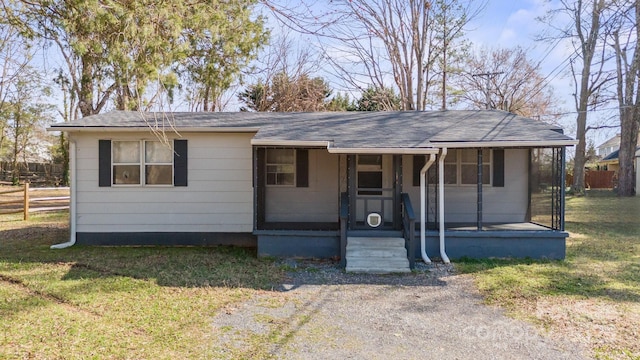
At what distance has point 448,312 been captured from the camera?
4.59 meters

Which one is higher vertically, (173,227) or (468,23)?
(468,23)

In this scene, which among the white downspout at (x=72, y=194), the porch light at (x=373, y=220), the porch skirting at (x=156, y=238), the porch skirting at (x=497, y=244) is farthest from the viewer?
the porch skirting at (x=156, y=238)

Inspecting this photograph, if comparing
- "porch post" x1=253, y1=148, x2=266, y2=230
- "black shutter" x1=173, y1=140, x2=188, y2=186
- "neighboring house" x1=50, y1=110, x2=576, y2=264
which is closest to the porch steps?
"neighboring house" x1=50, y1=110, x2=576, y2=264

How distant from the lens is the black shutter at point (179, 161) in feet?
26.9

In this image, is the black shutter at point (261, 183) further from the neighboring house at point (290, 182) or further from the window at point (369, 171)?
the window at point (369, 171)

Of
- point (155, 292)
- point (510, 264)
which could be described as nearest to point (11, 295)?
point (155, 292)

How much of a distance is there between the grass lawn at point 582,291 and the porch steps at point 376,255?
1000 millimetres

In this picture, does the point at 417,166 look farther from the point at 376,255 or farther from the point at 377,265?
the point at 377,265

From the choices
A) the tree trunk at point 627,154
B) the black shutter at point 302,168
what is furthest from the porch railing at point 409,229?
the tree trunk at point 627,154

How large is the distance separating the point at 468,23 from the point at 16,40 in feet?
53.3

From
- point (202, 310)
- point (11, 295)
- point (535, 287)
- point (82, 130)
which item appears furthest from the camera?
point (82, 130)

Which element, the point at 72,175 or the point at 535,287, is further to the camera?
the point at 72,175

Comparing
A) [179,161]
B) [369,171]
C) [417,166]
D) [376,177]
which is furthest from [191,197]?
[417,166]

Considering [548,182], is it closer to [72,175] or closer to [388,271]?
[388,271]
